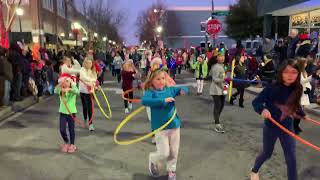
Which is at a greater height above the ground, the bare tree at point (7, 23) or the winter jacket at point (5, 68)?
the bare tree at point (7, 23)

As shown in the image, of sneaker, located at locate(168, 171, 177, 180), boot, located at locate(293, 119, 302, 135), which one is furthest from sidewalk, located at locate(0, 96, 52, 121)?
boot, located at locate(293, 119, 302, 135)

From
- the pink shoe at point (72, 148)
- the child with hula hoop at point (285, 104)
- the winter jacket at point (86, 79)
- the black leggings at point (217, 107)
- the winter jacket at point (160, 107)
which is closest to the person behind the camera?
the child with hula hoop at point (285, 104)

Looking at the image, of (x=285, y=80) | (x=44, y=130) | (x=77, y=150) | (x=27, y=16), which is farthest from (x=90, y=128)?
(x=27, y=16)

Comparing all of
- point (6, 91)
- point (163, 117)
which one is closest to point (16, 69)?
point (6, 91)

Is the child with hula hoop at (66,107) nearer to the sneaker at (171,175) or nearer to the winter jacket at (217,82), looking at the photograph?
the sneaker at (171,175)

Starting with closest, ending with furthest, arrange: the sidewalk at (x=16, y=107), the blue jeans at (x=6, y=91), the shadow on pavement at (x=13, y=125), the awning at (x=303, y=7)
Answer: the shadow on pavement at (x=13, y=125) < the sidewalk at (x=16, y=107) < the blue jeans at (x=6, y=91) < the awning at (x=303, y=7)

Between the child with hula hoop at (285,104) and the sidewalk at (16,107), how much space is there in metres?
8.43

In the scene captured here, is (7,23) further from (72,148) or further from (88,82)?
(72,148)

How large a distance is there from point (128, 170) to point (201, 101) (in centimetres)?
859

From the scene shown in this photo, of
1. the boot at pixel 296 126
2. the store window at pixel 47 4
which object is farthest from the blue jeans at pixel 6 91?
the store window at pixel 47 4

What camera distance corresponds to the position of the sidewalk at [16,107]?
1213 cm

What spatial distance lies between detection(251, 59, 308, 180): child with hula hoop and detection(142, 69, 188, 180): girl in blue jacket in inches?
45.7

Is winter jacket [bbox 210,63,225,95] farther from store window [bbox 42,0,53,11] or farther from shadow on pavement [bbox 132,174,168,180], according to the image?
store window [bbox 42,0,53,11]

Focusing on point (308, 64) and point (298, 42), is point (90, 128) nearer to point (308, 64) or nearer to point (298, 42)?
point (308, 64)
